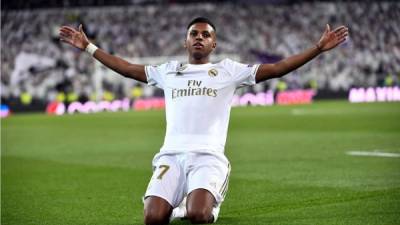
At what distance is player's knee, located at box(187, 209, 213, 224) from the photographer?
7766 mm

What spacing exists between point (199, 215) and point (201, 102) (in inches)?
42.9

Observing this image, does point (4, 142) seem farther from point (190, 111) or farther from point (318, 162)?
point (190, 111)


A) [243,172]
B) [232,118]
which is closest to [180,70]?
[243,172]

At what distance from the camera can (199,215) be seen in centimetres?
777

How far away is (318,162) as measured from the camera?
13.9 metres

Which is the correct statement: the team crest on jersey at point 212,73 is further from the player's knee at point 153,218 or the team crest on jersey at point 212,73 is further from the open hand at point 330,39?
the player's knee at point 153,218

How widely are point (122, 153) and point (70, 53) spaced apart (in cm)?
2617

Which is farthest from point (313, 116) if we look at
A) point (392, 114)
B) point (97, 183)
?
point (97, 183)

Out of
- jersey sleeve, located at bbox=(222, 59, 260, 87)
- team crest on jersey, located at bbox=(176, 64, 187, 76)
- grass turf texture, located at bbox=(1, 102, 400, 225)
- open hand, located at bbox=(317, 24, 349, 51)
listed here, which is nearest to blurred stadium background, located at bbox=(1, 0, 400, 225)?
grass turf texture, located at bbox=(1, 102, 400, 225)

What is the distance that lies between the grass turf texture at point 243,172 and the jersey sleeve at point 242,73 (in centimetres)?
129

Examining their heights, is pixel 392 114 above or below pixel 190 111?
below

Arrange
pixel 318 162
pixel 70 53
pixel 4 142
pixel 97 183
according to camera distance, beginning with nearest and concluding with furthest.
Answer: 1. pixel 97 183
2. pixel 318 162
3. pixel 4 142
4. pixel 70 53

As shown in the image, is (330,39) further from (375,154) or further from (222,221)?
(375,154)

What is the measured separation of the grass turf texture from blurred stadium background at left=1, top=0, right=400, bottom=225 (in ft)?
0.09
